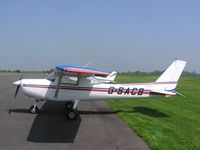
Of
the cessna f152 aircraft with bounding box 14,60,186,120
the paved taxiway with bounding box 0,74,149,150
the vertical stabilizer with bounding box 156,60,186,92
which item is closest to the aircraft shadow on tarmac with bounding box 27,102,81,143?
the paved taxiway with bounding box 0,74,149,150

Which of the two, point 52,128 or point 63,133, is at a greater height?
point 63,133

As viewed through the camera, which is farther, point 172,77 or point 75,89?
point 172,77

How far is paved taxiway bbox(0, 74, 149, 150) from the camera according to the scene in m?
7.44

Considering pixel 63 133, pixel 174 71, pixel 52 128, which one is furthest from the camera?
pixel 174 71

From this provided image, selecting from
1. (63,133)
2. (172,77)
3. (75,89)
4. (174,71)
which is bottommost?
(63,133)

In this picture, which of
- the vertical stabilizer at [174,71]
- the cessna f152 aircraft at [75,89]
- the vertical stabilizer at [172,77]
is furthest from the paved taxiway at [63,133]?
the vertical stabilizer at [174,71]

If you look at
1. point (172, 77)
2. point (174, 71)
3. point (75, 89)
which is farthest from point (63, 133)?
point (174, 71)

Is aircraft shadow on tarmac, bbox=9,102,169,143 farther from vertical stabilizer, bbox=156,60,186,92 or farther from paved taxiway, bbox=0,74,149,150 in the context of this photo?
vertical stabilizer, bbox=156,60,186,92

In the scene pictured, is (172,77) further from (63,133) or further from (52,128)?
(63,133)

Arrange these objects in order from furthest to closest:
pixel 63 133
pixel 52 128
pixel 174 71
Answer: pixel 174 71 < pixel 52 128 < pixel 63 133

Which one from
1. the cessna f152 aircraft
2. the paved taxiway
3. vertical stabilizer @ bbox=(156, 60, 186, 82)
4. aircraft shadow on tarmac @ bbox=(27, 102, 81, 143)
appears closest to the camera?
the paved taxiway

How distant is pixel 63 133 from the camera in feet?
29.0

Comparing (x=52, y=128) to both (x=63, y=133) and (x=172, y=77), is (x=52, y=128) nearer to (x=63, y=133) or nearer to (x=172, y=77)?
(x=63, y=133)

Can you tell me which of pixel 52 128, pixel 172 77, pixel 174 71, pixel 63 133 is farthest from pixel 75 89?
pixel 174 71
